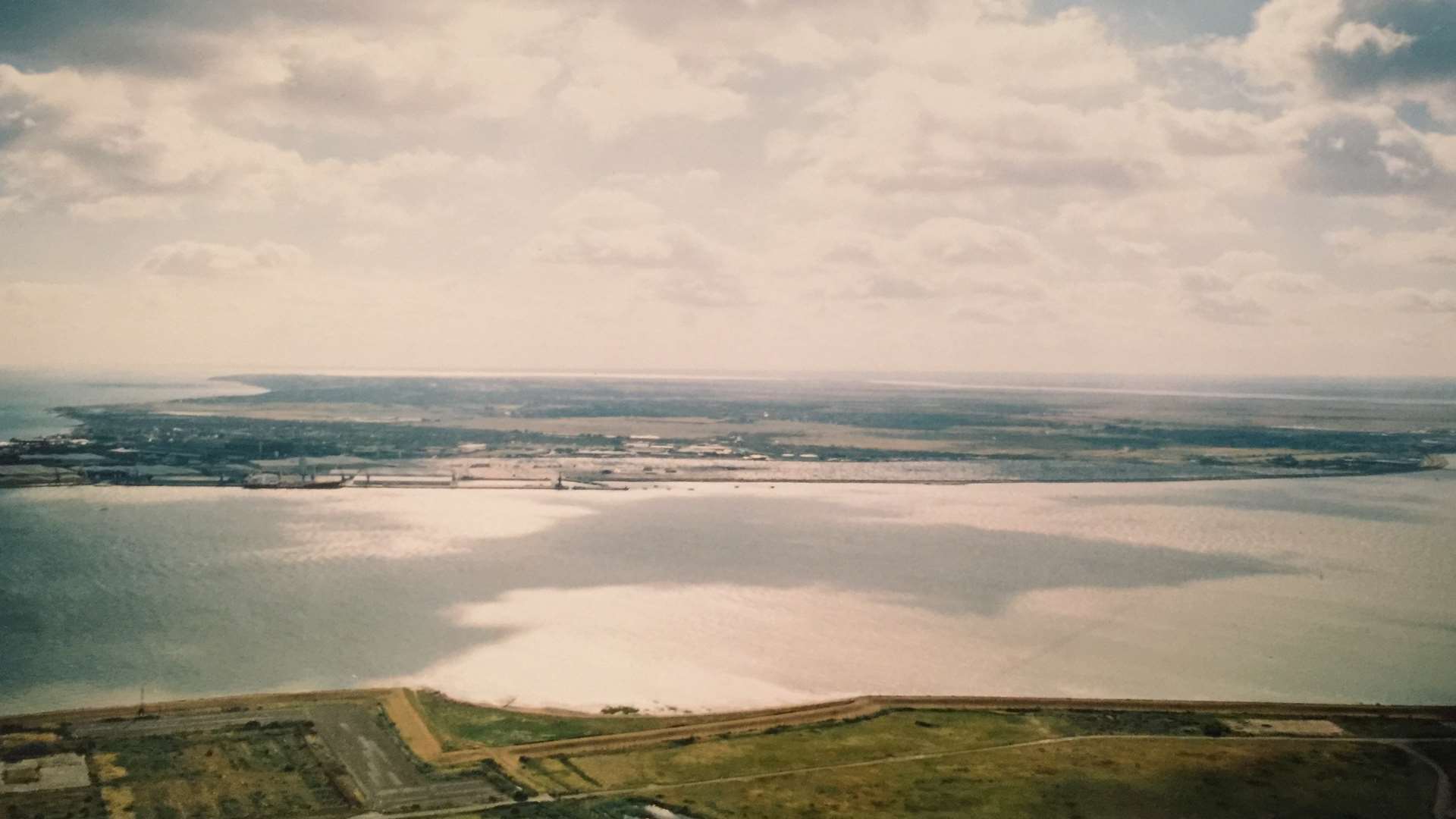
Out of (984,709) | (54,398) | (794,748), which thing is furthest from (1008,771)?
(54,398)

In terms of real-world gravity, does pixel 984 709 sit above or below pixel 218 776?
below

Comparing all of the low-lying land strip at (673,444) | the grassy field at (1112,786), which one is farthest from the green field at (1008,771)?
the low-lying land strip at (673,444)

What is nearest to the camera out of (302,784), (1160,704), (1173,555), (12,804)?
(12,804)

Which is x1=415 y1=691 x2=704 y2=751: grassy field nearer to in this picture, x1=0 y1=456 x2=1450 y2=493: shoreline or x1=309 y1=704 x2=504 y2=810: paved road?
x1=309 y1=704 x2=504 y2=810: paved road

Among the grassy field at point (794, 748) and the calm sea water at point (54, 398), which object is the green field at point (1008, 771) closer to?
the grassy field at point (794, 748)

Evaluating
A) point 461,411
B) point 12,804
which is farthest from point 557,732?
point 461,411

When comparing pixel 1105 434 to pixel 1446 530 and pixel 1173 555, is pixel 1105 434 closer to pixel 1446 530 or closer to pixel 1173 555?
pixel 1446 530

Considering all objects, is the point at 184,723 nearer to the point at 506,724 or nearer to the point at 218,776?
the point at 218,776
